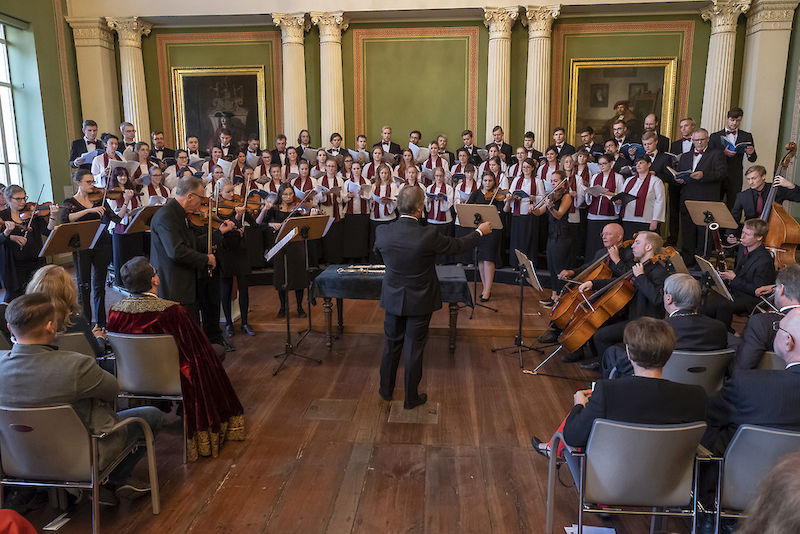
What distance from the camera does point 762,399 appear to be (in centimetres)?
249

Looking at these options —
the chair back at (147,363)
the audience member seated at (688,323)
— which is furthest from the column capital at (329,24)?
the audience member seated at (688,323)

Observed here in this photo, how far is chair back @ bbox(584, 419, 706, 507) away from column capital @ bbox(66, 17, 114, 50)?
1249 centimetres

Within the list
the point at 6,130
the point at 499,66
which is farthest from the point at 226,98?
the point at 499,66

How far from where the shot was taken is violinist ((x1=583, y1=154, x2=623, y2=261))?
26.4 feet

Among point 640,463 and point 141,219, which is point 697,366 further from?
point 141,219

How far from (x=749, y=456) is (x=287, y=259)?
492cm

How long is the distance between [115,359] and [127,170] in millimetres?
4323

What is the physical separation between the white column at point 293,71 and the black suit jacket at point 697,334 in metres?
9.79

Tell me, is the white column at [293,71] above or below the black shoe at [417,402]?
above

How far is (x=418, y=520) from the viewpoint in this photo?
3180 mm

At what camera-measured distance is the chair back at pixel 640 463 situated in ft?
7.95

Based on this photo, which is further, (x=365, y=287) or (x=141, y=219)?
(x=141, y=219)

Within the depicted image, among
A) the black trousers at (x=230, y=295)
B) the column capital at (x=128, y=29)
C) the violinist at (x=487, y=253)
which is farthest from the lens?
the column capital at (x=128, y=29)

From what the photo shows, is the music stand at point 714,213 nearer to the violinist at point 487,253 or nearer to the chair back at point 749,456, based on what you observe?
the violinist at point 487,253
